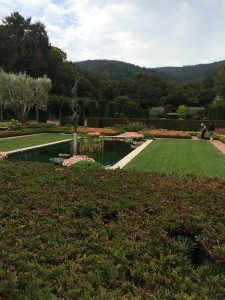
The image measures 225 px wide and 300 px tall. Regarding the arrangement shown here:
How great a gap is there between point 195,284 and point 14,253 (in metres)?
1.48

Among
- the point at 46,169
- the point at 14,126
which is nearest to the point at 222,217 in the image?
the point at 46,169

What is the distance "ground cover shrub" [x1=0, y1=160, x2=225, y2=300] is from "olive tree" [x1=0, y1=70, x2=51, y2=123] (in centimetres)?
2809

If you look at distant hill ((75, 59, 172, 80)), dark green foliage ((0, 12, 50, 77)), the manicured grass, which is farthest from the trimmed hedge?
distant hill ((75, 59, 172, 80))

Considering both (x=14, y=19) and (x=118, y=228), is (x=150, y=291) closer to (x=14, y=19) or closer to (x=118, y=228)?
(x=118, y=228)

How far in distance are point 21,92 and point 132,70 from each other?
75.8 metres

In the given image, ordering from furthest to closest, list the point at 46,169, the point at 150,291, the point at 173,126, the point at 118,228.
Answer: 1. the point at 173,126
2. the point at 46,169
3. the point at 118,228
4. the point at 150,291

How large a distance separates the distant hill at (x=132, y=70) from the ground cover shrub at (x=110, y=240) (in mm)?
90973

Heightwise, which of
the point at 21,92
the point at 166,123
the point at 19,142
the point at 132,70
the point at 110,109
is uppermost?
the point at 132,70

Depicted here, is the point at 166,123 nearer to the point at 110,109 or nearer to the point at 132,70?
the point at 110,109

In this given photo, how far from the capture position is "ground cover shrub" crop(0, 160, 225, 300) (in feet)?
7.75

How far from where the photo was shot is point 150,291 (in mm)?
2348

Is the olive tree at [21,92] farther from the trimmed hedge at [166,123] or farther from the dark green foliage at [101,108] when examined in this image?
the dark green foliage at [101,108]

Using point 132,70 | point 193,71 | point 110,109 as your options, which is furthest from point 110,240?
point 193,71

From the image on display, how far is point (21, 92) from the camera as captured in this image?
103 feet
